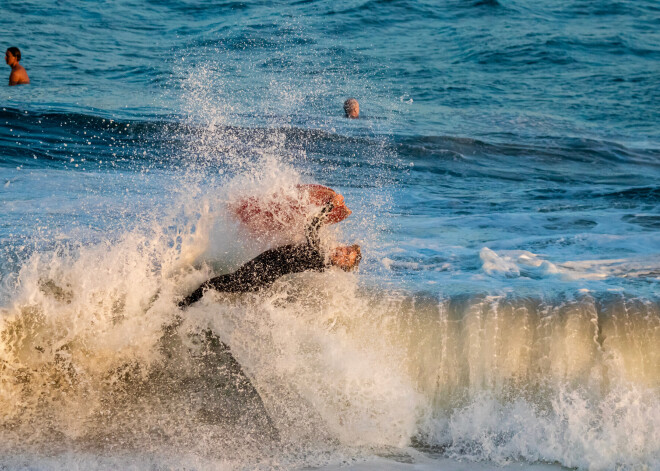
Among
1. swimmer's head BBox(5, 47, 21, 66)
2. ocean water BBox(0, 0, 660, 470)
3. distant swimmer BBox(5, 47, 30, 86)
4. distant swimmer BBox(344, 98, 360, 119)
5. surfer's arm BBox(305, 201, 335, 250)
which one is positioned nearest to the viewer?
ocean water BBox(0, 0, 660, 470)

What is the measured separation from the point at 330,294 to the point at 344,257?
0.89ft

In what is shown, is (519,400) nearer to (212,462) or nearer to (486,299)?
(486,299)

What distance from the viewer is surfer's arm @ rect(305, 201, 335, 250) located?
4289 mm

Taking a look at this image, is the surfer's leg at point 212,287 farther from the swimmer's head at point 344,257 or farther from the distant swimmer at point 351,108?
the distant swimmer at point 351,108

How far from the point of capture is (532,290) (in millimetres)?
4980

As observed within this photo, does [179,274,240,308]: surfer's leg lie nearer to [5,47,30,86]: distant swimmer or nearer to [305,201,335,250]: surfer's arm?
[305,201,335,250]: surfer's arm

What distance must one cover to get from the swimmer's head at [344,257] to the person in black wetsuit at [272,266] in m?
0.04

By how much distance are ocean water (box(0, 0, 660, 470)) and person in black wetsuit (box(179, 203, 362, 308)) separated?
8 cm

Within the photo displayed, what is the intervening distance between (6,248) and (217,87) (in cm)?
879

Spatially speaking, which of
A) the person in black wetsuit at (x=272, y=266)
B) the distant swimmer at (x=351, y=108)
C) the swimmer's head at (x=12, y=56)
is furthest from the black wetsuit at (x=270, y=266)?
the swimmer's head at (x=12, y=56)

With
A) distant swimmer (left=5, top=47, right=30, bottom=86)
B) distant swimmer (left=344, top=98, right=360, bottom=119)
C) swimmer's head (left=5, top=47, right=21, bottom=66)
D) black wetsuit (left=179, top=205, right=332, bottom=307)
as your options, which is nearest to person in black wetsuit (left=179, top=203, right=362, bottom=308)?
black wetsuit (left=179, top=205, right=332, bottom=307)

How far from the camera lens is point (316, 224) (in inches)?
169

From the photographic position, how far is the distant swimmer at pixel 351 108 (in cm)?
1258

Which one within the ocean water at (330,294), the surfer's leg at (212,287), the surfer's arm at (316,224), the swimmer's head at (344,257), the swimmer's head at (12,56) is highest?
the swimmer's head at (12,56)
